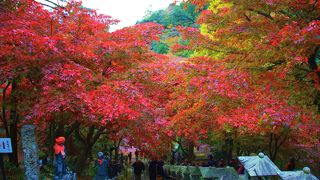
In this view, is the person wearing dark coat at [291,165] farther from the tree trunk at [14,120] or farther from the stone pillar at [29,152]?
the tree trunk at [14,120]

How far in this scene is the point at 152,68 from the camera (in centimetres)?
1349

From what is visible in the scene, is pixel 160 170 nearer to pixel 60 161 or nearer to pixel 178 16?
pixel 60 161

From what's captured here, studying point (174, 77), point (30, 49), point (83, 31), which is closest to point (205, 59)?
point (174, 77)

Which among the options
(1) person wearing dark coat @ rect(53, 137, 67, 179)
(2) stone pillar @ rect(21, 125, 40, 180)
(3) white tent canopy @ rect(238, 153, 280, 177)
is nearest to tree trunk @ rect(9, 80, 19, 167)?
(2) stone pillar @ rect(21, 125, 40, 180)

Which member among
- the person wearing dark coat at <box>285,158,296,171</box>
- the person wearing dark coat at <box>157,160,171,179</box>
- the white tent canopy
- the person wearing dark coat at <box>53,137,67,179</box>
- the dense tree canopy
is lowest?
the person wearing dark coat at <box>157,160,171,179</box>

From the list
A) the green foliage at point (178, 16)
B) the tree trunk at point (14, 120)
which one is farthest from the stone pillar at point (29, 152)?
the green foliage at point (178, 16)

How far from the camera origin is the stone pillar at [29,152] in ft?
30.8

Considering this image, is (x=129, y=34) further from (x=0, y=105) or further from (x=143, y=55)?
(x=0, y=105)

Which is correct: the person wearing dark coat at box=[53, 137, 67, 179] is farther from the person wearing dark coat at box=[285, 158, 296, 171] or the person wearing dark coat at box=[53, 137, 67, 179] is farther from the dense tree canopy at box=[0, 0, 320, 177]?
the person wearing dark coat at box=[285, 158, 296, 171]

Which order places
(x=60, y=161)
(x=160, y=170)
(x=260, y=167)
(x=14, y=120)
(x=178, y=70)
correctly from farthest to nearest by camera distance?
(x=160, y=170), (x=14, y=120), (x=178, y=70), (x=260, y=167), (x=60, y=161)

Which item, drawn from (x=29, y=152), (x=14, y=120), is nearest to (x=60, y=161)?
(x=29, y=152)

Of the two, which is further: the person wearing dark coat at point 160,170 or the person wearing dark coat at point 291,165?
the person wearing dark coat at point 160,170

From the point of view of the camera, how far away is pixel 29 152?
31.0ft

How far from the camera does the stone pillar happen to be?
9.38 m
